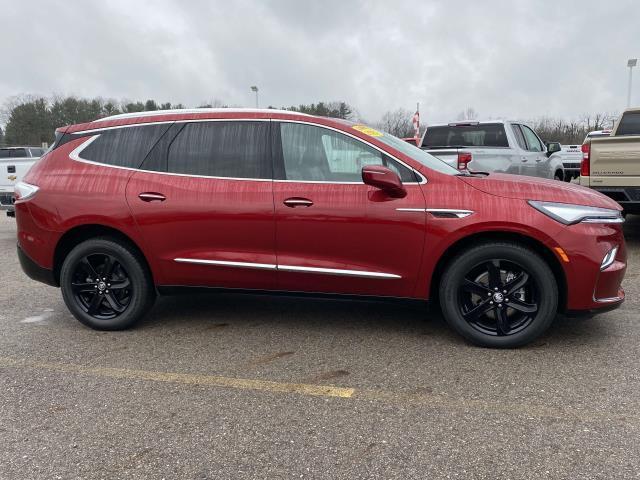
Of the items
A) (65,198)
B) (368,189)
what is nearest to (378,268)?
(368,189)

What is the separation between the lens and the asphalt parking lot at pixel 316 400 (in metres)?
2.53

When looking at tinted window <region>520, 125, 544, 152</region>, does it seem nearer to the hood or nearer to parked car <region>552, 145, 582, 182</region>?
the hood

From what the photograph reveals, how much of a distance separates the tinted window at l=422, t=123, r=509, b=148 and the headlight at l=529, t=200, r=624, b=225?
18.8 feet

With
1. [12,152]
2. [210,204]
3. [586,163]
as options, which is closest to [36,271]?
[210,204]

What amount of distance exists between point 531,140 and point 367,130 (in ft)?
22.3

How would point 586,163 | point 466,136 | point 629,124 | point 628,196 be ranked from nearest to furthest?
point 628,196, point 586,163, point 629,124, point 466,136

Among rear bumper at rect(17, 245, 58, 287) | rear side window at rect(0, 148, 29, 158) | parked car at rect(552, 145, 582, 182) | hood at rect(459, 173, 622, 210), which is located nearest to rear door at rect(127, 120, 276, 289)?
rear bumper at rect(17, 245, 58, 287)

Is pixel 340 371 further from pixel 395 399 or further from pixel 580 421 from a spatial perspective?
pixel 580 421

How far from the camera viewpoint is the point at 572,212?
3.61 m

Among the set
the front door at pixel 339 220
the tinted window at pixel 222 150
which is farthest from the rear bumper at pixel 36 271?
the front door at pixel 339 220

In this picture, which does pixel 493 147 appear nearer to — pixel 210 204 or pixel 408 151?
pixel 408 151

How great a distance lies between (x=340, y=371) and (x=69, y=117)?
211 ft

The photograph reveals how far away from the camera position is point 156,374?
3533 millimetres

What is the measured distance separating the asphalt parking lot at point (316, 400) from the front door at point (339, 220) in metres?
0.52
